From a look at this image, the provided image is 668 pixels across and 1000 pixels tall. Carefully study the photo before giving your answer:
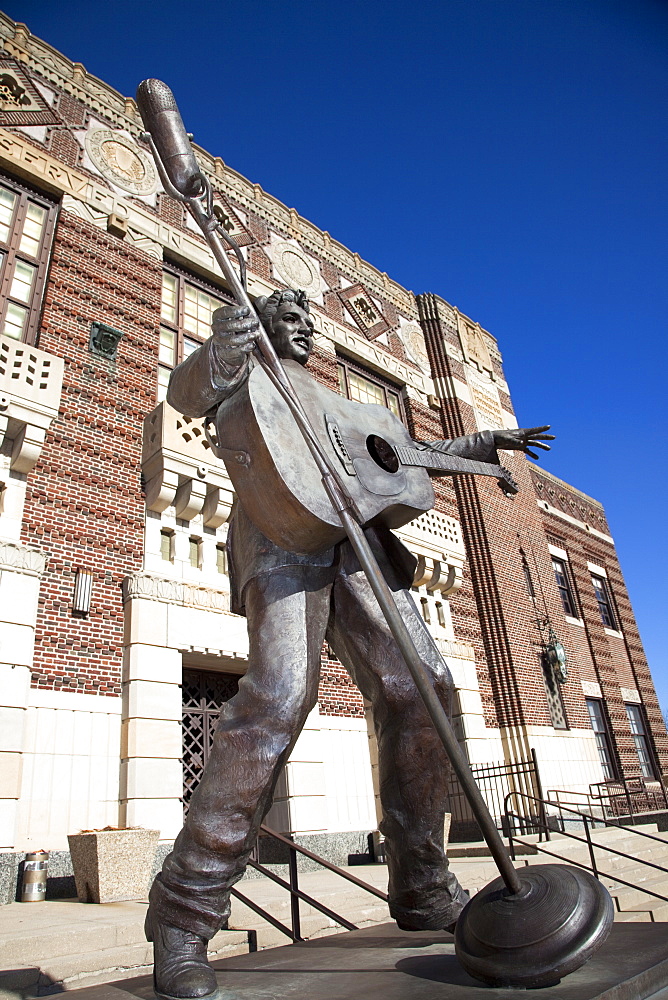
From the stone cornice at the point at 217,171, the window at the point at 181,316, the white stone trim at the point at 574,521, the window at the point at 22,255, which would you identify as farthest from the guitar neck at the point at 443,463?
the white stone trim at the point at 574,521

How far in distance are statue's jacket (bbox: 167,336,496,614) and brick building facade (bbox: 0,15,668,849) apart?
5534 millimetres

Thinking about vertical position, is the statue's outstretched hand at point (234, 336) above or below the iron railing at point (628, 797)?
above

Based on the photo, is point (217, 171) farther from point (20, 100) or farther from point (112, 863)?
point (112, 863)

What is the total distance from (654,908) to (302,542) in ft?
22.8

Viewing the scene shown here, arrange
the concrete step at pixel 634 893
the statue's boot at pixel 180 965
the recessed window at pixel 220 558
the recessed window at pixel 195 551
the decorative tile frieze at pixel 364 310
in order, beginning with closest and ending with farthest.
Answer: the statue's boot at pixel 180 965, the concrete step at pixel 634 893, the recessed window at pixel 195 551, the recessed window at pixel 220 558, the decorative tile frieze at pixel 364 310

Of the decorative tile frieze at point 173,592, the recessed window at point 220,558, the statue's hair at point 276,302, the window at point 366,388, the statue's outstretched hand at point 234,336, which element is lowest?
the statue's outstretched hand at point 234,336

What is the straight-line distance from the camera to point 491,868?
7.62m

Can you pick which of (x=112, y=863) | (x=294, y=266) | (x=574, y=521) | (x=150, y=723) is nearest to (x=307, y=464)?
(x=112, y=863)

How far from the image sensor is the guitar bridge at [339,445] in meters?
2.78

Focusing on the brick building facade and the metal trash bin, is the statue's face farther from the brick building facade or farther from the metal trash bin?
the metal trash bin

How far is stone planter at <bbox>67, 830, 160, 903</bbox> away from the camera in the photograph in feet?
19.0

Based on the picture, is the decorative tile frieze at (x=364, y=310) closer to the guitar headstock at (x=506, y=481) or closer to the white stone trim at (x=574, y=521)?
the white stone trim at (x=574, y=521)

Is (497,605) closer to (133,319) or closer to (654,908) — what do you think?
(654,908)

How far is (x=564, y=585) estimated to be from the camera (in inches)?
842
